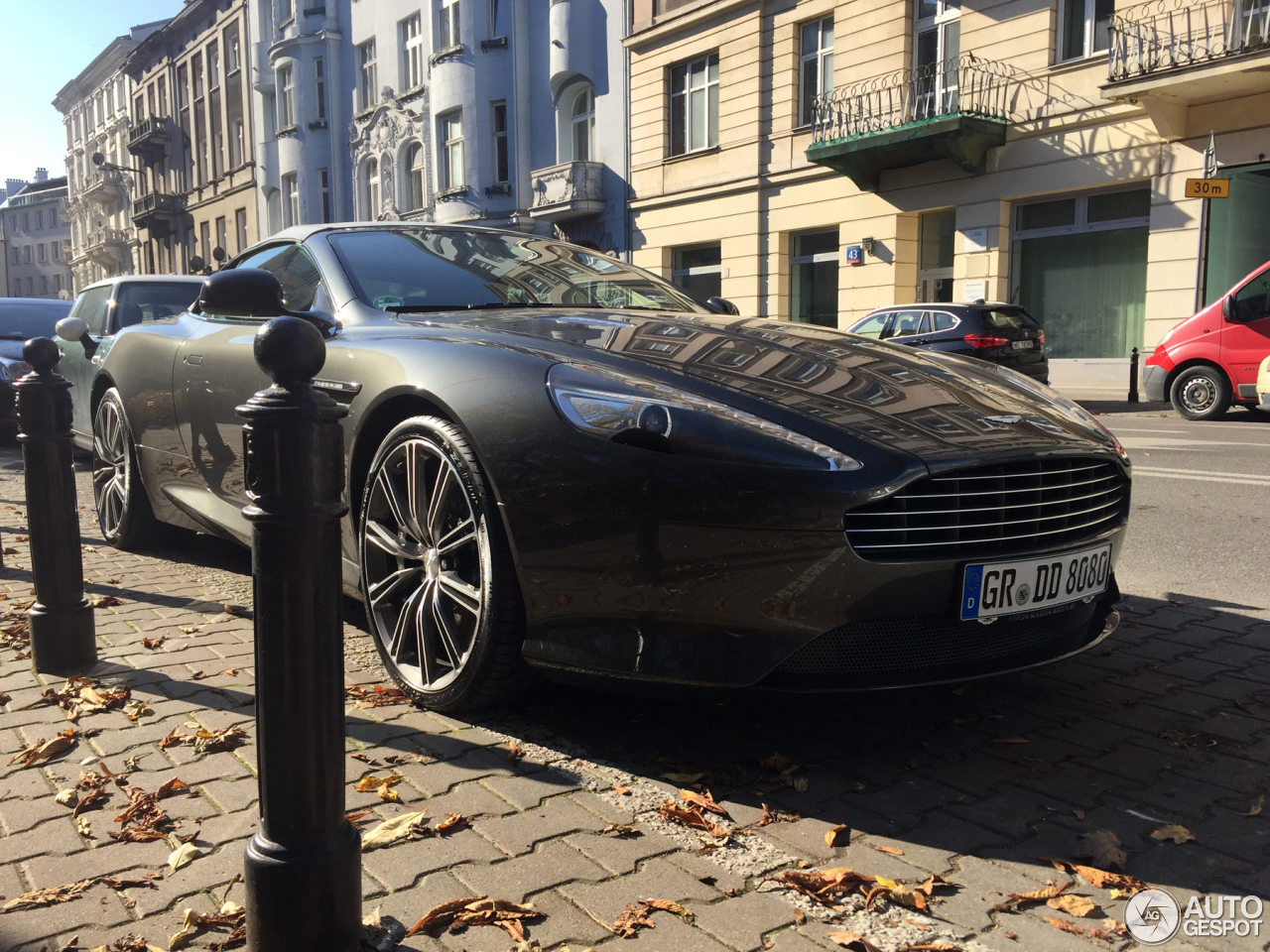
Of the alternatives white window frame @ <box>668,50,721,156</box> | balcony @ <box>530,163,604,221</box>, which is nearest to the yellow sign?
white window frame @ <box>668,50,721,156</box>

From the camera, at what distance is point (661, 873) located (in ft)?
7.04

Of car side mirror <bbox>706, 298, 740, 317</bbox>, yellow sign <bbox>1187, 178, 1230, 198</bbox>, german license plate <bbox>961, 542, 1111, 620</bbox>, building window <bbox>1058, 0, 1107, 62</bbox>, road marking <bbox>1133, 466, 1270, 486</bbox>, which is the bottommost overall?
road marking <bbox>1133, 466, 1270, 486</bbox>

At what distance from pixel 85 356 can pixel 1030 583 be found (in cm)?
611

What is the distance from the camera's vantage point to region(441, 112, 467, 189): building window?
2844cm

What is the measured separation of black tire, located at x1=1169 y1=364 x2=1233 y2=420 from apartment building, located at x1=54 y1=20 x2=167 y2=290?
5081 cm

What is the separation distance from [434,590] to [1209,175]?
1550 centimetres

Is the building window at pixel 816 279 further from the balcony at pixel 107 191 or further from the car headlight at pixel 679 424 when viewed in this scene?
the balcony at pixel 107 191

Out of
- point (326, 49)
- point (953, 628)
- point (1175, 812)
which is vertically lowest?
point (1175, 812)

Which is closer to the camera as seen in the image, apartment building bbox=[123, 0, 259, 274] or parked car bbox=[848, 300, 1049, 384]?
parked car bbox=[848, 300, 1049, 384]

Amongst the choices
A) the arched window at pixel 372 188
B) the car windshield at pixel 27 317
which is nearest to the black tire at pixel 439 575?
the car windshield at pixel 27 317

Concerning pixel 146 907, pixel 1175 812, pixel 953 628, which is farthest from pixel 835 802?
pixel 146 907

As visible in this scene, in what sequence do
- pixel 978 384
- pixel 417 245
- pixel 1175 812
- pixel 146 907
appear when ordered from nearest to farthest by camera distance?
pixel 146 907
pixel 1175 812
pixel 978 384
pixel 417 245

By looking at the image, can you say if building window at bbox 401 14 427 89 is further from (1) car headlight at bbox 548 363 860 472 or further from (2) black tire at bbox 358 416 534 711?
(1) car headlight at bbox 548 363 860 472

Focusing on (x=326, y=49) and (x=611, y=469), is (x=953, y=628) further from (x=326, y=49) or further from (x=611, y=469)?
(x=326, y=49)
